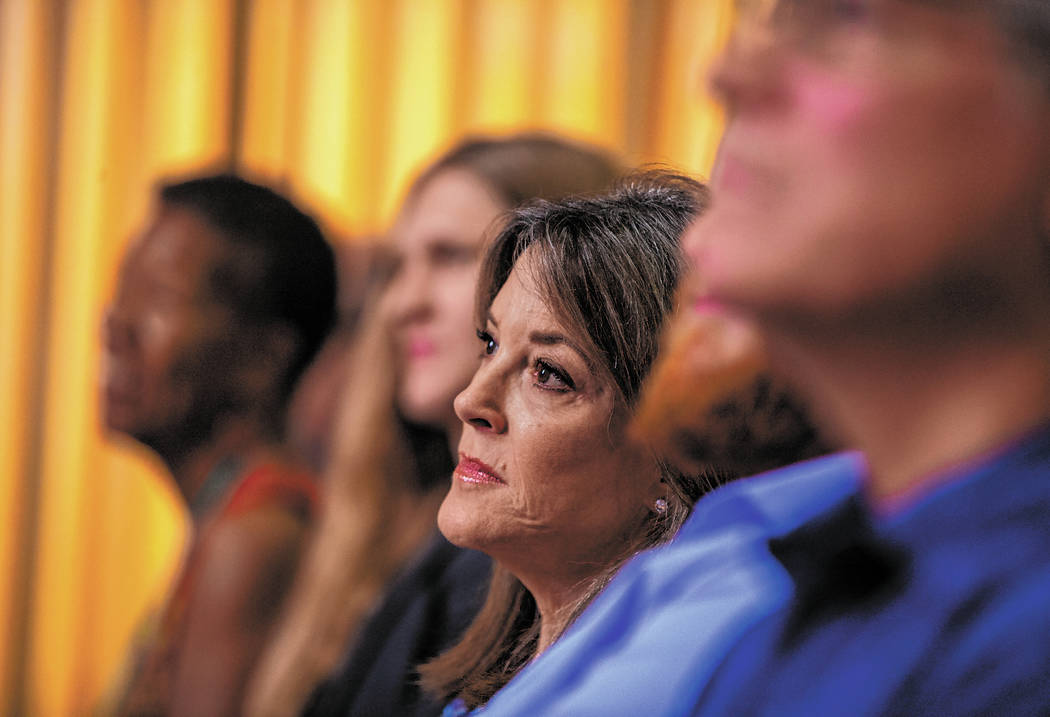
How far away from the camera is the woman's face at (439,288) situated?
1111 millimetres

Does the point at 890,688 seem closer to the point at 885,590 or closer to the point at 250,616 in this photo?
the point at 885,590

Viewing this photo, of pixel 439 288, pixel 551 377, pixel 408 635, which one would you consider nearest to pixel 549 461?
pixel 551 377

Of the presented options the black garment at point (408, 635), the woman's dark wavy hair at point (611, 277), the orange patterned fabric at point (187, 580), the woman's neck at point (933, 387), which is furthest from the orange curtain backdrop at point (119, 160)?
the woman's neck at point (933, 387)

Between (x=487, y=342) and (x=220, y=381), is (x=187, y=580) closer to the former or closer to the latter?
(x=220, y=381)

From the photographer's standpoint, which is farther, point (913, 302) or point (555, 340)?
point (555, 340)

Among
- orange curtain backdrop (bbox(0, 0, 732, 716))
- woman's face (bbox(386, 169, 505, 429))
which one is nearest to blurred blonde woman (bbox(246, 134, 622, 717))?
woman's face (bbox(386, 169, 505, 429))

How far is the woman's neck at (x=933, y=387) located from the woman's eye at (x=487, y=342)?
254mm

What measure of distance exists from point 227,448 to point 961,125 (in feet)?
3.91

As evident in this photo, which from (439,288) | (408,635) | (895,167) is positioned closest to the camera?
(895,167)

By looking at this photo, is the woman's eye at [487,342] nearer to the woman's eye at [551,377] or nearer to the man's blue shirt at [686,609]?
the woman's eye at [551,377]

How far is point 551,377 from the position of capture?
56 centimetres

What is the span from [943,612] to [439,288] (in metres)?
0.87

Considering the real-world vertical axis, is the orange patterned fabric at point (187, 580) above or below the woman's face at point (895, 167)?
below

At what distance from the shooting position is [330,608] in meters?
1.31
